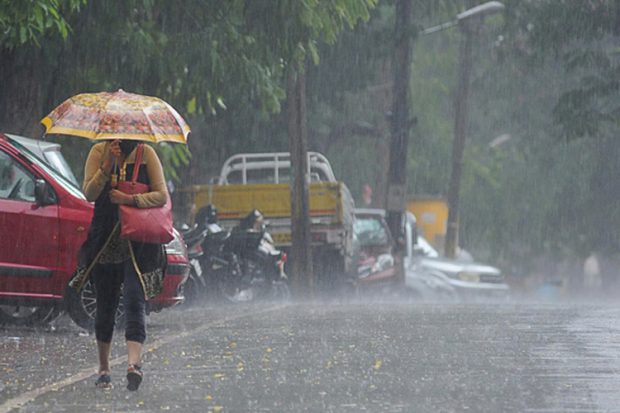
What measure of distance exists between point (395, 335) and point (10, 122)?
7.31 meters

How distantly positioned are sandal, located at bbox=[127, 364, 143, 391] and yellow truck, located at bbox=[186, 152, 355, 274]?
16.8 metres

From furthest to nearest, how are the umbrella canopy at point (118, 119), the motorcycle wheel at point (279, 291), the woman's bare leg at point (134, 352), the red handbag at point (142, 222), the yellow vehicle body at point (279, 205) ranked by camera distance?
the yellow vehicle body at point (279, 205) < the motorcycle wheel at point (279, 291) < the umbrella canopy at point (118, 119) < the red handbag at point (142, 222) < the woman's bare leg at point (134, 352)

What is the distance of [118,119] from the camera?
→ 1085 cm

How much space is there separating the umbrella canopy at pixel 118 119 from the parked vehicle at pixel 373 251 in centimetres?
1738

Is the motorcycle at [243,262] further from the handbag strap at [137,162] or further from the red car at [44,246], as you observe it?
the handbag strap at [137,162]

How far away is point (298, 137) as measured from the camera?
30.8 m

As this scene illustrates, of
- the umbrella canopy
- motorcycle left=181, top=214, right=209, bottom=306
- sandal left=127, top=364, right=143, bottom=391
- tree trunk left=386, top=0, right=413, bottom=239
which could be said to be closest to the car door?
the umbrella canopy

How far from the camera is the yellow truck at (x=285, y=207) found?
2736 centimetres

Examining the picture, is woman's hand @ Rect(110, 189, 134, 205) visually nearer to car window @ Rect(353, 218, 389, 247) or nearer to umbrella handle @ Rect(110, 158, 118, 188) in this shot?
umbrella handle @ Rect(110, 158, 118, 188)

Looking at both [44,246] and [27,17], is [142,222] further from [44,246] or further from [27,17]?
[27,17]

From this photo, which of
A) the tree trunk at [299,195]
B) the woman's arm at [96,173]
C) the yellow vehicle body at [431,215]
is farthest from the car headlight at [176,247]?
the yellow vehicle body at [431,215]

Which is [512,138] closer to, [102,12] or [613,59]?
[613,59]

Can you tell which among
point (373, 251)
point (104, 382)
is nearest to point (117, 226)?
point (104, 382)

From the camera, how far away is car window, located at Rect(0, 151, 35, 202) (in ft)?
52.3
